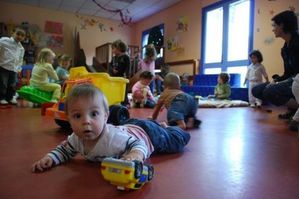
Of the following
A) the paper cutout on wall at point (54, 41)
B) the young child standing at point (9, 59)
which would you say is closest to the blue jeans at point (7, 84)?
the young child standing at point (9, 59)

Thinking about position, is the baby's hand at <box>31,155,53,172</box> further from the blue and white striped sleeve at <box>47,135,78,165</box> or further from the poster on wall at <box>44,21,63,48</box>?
the poster on wall at <box>44,21,63,48</box>

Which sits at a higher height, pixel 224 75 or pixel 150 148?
pixel 224 75

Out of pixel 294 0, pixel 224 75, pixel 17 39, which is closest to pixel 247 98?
pixel 224 75

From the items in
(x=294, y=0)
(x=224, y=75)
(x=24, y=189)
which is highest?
(x=294, y=0)

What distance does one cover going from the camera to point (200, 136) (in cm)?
141

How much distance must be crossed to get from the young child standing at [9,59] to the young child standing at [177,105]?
2.18 meters

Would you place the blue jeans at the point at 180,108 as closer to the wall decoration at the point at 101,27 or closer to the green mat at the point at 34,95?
the green mat at the point at 34,95

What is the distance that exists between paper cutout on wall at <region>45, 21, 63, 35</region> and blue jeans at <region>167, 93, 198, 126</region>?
18.7 feet

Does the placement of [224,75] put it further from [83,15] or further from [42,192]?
[83,15]

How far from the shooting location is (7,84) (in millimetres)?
3256

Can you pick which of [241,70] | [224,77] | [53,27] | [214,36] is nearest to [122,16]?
[53,27]

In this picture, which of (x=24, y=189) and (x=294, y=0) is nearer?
(x=24, y=189)

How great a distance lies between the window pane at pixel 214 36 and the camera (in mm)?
4832

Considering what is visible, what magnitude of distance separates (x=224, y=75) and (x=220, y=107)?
71 centimetres
